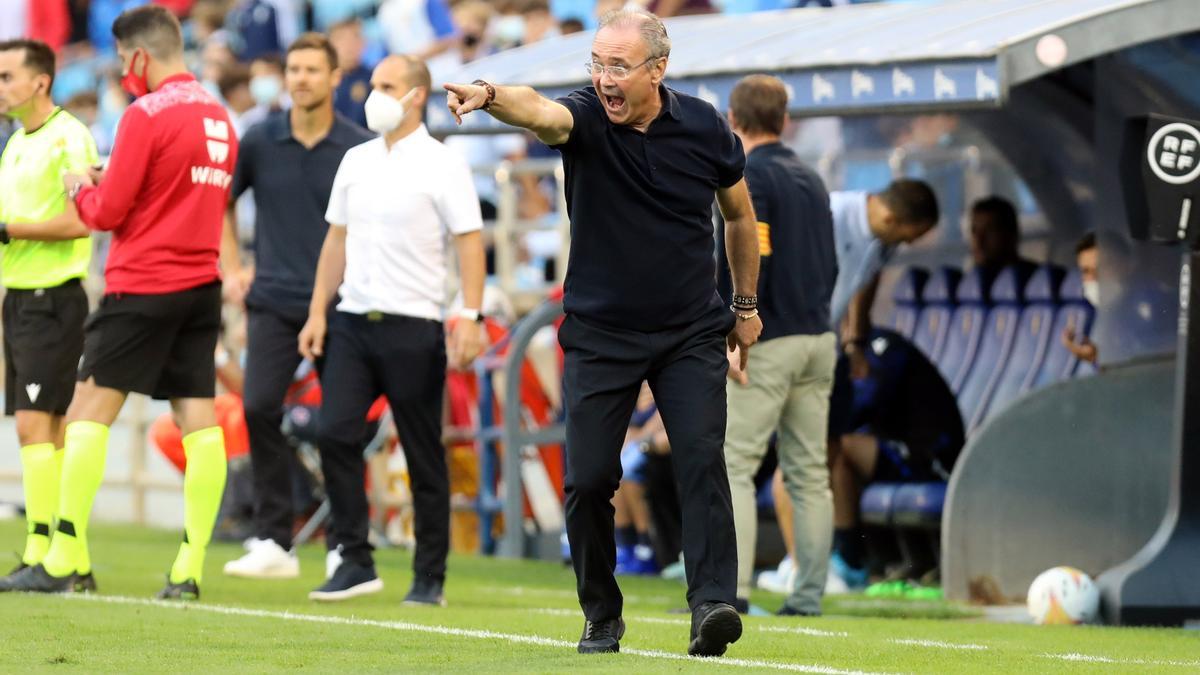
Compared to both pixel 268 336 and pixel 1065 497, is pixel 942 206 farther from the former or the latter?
pixel 268 336

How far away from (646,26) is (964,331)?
623 centimetres

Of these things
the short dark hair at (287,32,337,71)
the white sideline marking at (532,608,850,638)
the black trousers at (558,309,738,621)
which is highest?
A: the short dark hair at (287,32,337,71)

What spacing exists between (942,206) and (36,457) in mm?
5661

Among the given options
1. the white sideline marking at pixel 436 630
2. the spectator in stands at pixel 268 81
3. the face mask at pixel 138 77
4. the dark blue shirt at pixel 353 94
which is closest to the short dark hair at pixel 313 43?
the face mask at pixel 138 77

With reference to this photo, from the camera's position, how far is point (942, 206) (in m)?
12.9

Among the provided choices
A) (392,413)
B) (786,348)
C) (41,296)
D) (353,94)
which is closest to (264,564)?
(392,413)

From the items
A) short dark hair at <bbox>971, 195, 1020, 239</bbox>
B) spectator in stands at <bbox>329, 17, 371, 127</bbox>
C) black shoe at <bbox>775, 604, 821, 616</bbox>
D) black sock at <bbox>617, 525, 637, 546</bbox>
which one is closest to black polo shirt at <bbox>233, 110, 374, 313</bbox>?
black shoe at <bbox>775, 604, 821, 616</bbox>

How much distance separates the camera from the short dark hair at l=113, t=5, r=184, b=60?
907 cm

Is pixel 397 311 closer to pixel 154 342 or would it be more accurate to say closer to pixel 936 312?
pixel 154 342

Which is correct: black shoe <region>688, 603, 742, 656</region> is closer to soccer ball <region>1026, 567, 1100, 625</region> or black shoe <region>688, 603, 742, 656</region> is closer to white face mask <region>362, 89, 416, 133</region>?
soccer ball <region>1026, 567, 1100, 625</region>

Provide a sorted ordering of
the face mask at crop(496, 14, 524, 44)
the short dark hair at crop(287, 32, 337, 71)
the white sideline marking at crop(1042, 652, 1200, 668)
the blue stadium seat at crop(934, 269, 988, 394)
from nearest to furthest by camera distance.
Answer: the white sideline marking at crop(1042, 652, 1200, 668) < the short dark hair at crop(287, 32, 337, 71) < the blue stadium seat at crop(934, 269, 988, 394) < the face mask at crop(496, 14, 524, 44)

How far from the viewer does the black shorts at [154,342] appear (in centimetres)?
892

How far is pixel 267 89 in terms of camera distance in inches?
681

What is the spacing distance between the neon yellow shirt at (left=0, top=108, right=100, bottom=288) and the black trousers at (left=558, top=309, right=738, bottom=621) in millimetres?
3466
